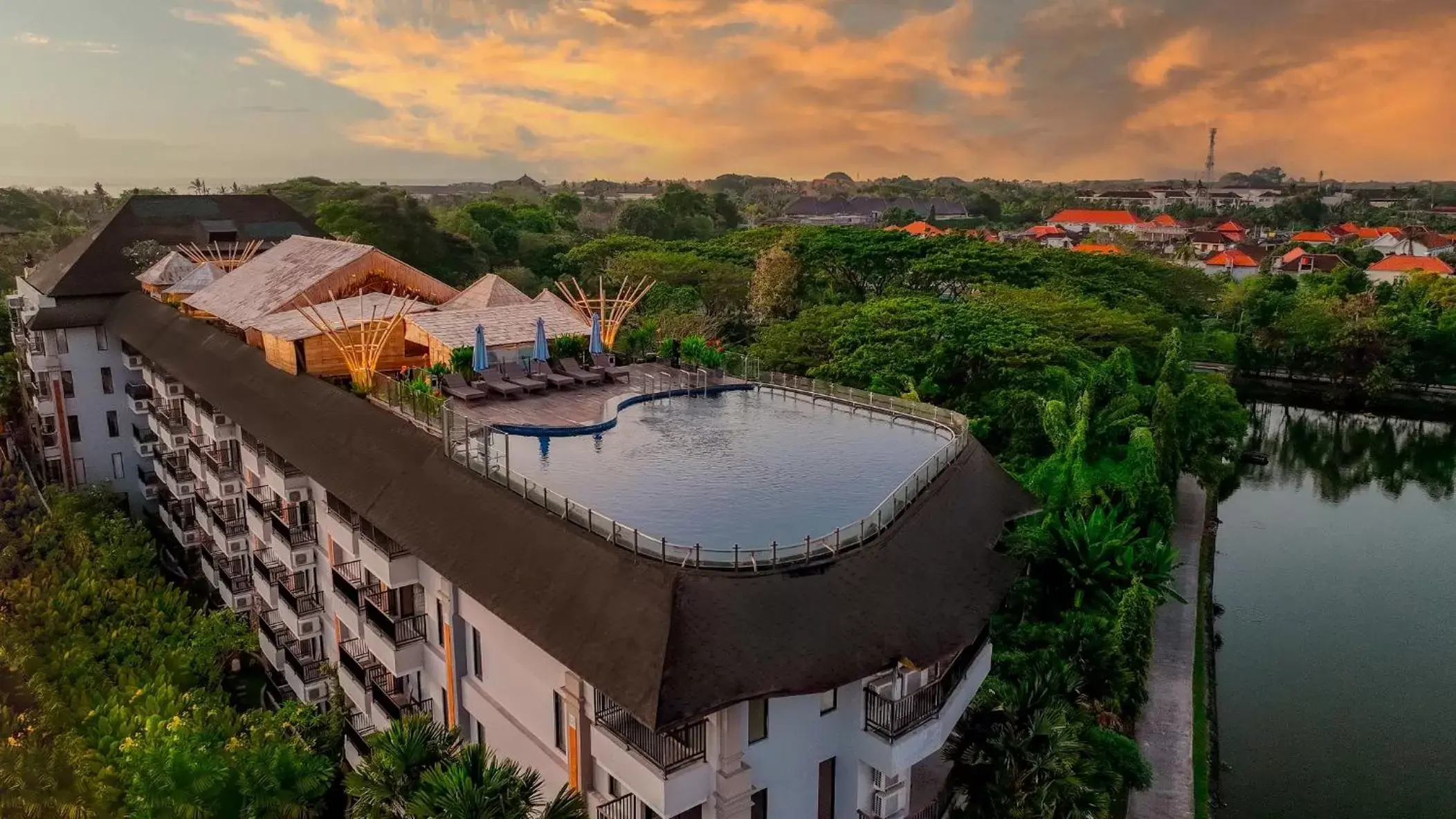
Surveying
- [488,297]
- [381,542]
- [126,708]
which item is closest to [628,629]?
[381,542]

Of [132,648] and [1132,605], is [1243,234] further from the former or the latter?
[132,648]

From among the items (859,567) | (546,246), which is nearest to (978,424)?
(859,567)

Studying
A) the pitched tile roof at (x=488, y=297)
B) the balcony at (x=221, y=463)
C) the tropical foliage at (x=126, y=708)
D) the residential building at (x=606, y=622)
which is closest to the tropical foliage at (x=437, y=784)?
the residential building at (x=606, y=622)

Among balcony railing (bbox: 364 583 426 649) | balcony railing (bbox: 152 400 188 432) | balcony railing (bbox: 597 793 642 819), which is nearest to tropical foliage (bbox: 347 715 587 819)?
balcony railing (bbox: 597 793 642 819)

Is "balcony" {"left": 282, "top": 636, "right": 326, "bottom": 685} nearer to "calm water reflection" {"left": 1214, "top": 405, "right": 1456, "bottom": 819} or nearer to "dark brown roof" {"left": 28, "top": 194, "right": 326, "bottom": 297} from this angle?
"dark brown roof" {"left": 28, "top": 194, "right": 326, "bottom": 297}

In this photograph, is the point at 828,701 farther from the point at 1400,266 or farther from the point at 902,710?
the point at 1400,266

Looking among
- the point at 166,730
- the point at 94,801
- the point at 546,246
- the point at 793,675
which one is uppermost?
the point at 546,246

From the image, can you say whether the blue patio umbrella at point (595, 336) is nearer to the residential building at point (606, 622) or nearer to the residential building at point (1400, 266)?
the residential building at point (606, 622)
